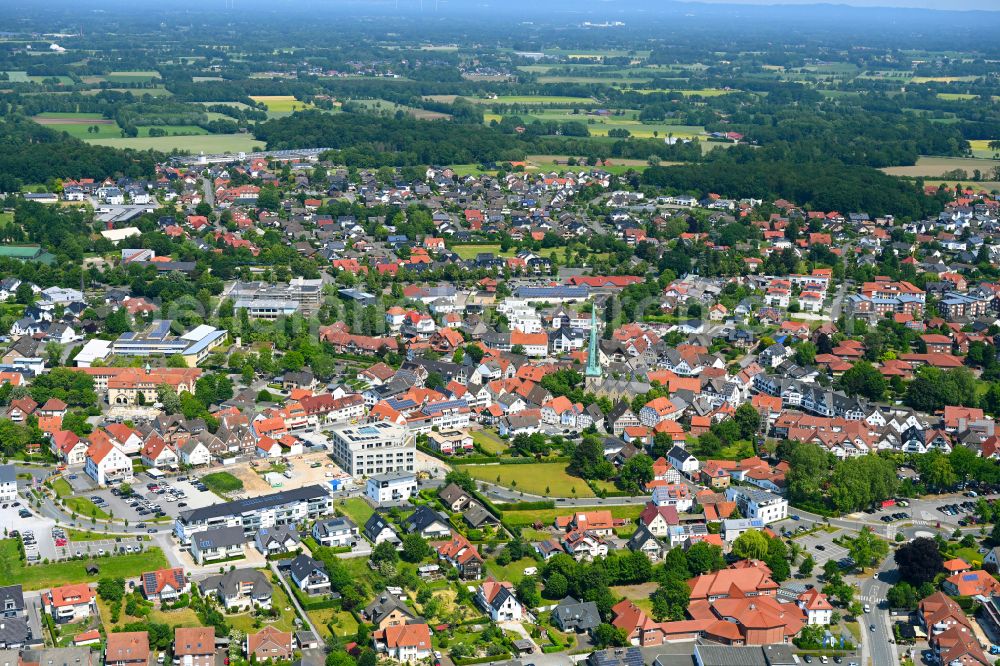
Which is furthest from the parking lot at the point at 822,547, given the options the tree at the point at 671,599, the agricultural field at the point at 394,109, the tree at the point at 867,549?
the agricultural field at the point at 394,109

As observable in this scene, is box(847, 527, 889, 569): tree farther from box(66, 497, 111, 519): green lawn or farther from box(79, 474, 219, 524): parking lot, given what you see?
box(66, 497, 111, 519): green lawn

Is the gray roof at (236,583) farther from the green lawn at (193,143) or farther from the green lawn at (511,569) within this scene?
the green lawn at (193,143)

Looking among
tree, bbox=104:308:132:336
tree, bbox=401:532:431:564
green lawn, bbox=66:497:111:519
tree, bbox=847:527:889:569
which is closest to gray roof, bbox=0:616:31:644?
green lawn, bbox=66:497:111:519

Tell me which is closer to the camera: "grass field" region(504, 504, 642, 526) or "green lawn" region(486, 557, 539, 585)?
"green lawn" region(486, 557, 539, 585)

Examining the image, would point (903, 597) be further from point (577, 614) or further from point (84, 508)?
point (84, 508)

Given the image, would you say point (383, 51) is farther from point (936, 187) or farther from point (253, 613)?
point (253, 613)

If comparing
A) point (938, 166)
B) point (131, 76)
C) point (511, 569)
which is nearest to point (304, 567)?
point (511, 569)

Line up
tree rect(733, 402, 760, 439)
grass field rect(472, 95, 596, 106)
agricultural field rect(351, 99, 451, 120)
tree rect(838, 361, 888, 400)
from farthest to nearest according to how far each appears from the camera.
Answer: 1. grass field rect(472, 95, 596, 106)
2. agricultural field rect(351, 99, 451, 120)
3. tree rect(838, 361, 888, 400)
4. tree rect(733, 402, 760, 439)
